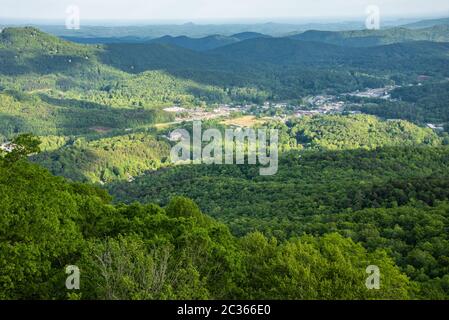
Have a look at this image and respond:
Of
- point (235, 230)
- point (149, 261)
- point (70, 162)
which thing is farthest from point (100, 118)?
point (149, 261)

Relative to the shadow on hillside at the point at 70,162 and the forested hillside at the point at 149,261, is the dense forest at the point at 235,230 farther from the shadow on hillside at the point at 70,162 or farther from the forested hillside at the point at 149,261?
the shadow on hillside at the point at 70,162

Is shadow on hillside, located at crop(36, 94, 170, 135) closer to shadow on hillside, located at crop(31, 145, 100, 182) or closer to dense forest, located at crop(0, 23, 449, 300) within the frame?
shadow on hillside, located at crop(31, 145, 100, 182)

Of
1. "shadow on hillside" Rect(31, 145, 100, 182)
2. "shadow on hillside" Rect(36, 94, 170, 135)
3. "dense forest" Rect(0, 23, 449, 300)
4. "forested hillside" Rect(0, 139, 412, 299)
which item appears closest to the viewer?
"forested hillside" Rect(0, 139, 412, 299)

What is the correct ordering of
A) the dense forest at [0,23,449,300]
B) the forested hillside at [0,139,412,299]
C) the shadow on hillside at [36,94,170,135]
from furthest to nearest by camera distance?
1. the shadow on hillside at [36,94,170,135]
2. the dense forest at [0,23,449,300]
3. the forested hillside at [0,139,412,299]

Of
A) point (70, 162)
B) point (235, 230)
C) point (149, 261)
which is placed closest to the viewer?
point (149, 261)

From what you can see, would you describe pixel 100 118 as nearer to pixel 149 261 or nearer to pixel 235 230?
pixel 235 230

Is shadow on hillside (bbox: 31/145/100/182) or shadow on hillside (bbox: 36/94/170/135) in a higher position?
shadow on hillside (bbox: 36/94/170/135)

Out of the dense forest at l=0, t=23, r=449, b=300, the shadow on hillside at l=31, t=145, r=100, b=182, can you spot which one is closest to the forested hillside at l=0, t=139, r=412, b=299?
the dense forest at l=0, t=23, r=449, b=300

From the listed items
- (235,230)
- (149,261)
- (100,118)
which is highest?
(149,261)

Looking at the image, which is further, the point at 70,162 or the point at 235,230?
the point at 70,162

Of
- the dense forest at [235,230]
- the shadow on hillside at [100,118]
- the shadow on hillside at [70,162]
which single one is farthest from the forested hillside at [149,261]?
the shadow on hillside at [100,118]

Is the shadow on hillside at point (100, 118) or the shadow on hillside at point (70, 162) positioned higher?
the shadow on hillside at point (100, 118)
